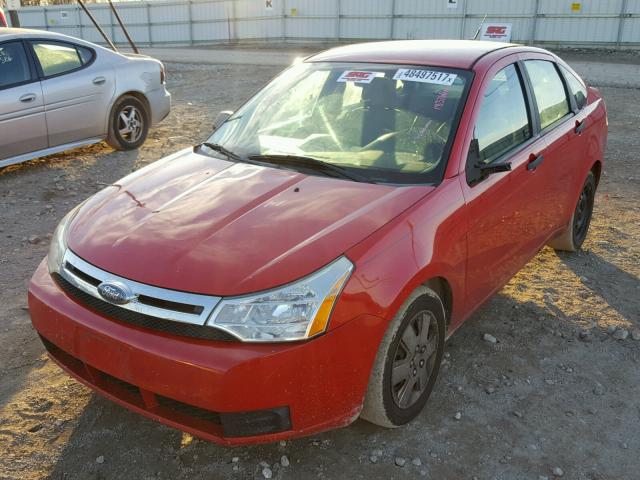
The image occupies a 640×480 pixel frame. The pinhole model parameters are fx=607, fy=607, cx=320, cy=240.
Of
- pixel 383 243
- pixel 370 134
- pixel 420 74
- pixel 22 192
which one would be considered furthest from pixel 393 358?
pixel 22 192

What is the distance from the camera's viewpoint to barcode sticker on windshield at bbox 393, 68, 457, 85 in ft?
10.9

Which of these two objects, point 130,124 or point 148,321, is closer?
point 148,321

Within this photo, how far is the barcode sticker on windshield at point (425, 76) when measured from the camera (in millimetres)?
3330

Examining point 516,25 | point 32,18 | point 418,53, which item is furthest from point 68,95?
point 32,18

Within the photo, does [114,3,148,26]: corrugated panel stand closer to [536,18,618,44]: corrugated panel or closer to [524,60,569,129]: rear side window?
[536,18,618,44]: corrugated panel

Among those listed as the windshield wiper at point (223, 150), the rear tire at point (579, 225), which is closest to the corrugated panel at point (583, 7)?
the rear tire at point (579, 225)

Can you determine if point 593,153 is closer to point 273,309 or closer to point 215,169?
point 215,169

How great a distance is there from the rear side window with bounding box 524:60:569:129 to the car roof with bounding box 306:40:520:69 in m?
0.27

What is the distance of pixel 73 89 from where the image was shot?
7000 mm

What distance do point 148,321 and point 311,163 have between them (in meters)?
1.26

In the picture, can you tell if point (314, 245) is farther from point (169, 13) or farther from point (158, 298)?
point (169, 13)

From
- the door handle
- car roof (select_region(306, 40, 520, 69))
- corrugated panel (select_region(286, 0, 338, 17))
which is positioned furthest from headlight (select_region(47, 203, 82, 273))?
corrugated panel (select_region(286, 0, 338, 17))

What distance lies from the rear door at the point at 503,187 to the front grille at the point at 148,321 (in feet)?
4.66

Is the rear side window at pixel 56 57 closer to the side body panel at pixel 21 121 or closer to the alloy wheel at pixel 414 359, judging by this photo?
the side body panel at pixel 21 121
